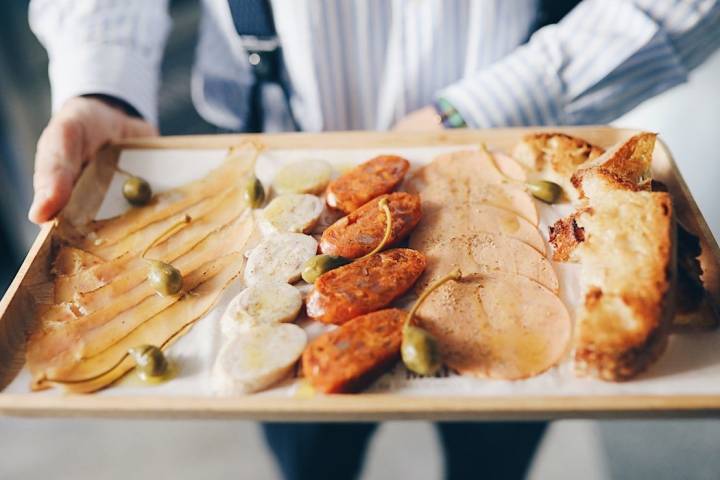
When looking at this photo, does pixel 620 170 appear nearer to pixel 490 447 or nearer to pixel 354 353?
pixel 354 353

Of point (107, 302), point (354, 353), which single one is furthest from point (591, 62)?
point (107, 302)

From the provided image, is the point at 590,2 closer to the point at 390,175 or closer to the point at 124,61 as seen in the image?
the point at 390,175

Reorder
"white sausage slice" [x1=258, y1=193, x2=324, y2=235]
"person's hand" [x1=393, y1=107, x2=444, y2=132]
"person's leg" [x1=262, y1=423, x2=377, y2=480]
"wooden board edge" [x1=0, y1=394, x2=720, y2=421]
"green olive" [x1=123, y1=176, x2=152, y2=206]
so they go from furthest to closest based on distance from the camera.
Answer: "person's leg" [x1=262, y1=423, x2=377, y2=480]
"person's hand" [x1=393, y1=107, x2=444, y2=132]
"green olive" [x1=123, y1=176, x2=152, y2=206]
"white sausage slice" [x1=258, y1=193, x2=324, y2=235]
"wooden board edge" [x1=0, y1=394, x2=720, y2=421]

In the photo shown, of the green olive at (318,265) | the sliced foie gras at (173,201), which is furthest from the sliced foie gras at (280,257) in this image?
the sliced foie gras at (173,201)

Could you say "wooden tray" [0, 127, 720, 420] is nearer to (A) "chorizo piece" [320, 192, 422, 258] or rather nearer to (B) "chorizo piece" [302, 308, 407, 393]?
(B) "chorizo piece" [302, 308, 407, 393]

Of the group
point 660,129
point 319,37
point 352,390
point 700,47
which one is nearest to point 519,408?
point 352,390

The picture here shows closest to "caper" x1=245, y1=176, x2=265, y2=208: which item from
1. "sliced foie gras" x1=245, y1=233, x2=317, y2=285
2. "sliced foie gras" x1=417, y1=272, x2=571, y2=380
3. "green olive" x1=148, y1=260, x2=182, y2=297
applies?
"sliced foie gras" x1=245, y1=233, x2=317, y2=285
